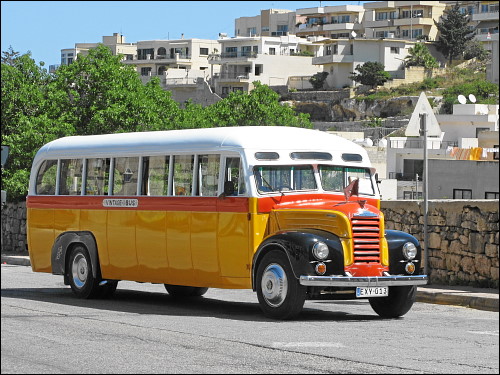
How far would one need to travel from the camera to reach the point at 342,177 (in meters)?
15.9

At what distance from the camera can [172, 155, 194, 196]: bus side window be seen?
630 inches

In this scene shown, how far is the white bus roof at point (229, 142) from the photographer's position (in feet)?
50.6

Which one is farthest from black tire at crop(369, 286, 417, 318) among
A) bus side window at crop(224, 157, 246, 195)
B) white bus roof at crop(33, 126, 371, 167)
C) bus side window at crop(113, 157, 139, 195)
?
bus side window at crop(113, 157, 139, 195)

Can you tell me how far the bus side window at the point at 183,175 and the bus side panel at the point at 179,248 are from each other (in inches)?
11.9

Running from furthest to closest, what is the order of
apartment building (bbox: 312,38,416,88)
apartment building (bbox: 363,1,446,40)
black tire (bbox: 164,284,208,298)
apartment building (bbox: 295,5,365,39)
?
apartment building (bbox: 295,5,365,39), apartment building (bbox: 363,1,446,40), apartment building (bbox: 312,38,416,88), black tire (bbox: 164,284,208,298)

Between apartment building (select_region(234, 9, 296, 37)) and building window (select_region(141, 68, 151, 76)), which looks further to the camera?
apartment building (select_region(234, 9, 296, 37))

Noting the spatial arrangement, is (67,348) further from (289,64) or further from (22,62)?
(289,64)

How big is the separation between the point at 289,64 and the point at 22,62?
377ft

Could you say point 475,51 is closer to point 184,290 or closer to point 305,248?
point 184,290

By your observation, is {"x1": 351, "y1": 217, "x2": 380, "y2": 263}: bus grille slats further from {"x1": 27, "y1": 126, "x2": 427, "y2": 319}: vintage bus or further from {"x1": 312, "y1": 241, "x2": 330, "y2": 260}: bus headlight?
{"x1": 312, "y1": 241, "x2": 330, "y2": 260}: bus headlight

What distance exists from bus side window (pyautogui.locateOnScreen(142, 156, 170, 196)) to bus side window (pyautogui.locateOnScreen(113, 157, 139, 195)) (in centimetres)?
25

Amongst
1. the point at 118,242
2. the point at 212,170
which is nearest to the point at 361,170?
the point at 212,170

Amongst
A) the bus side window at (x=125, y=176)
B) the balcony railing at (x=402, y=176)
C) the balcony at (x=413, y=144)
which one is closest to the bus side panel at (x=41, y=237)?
the bus side window at (x=125, y=176)

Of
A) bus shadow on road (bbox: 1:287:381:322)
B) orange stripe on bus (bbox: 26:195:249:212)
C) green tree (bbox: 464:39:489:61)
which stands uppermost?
green tree (bbox: 464:39:489:61)
